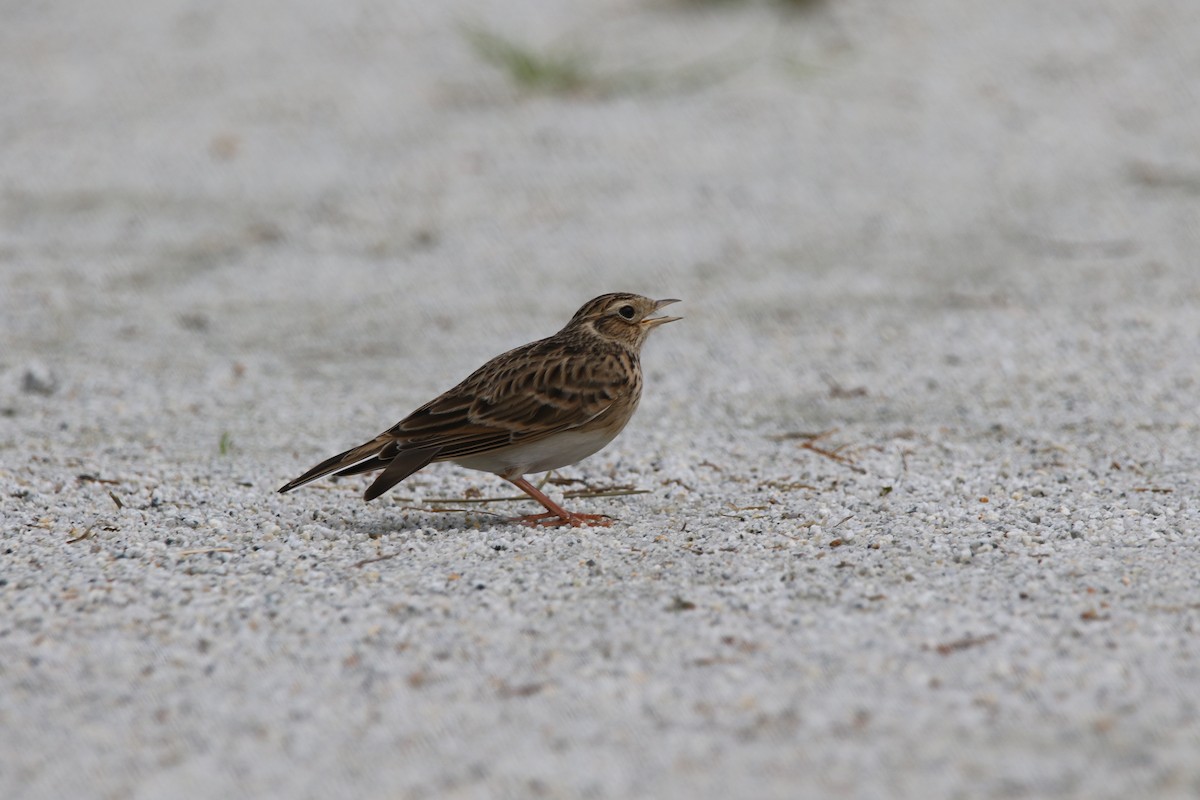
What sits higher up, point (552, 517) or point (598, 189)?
point (598, 189)

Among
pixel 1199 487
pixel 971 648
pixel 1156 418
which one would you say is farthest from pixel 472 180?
pixel 971 648

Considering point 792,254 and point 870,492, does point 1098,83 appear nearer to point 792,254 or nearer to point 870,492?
point 792,254

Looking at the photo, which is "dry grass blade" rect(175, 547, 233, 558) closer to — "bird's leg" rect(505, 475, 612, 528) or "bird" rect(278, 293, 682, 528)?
"bird" rect(278, 293, 682, 528)

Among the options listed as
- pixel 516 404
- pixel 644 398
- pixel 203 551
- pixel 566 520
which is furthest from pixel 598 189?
pixel 203 551

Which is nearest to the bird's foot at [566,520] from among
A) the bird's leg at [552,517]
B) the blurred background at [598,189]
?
the bird's leg at [552,517]

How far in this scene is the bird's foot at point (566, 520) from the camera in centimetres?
555

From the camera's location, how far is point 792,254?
997 cm

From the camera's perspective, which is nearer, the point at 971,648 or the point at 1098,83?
the point at 971,648

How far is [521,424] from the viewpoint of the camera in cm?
555

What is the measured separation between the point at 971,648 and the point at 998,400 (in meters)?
3.51

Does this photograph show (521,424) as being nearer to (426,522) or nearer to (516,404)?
(516,404)

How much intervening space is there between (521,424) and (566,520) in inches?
15.0

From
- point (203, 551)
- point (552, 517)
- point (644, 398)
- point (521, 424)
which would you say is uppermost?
point (521, 424)

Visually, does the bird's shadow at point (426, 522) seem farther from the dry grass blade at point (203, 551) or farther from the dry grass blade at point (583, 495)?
the dry grass blade at point (203, 551)
